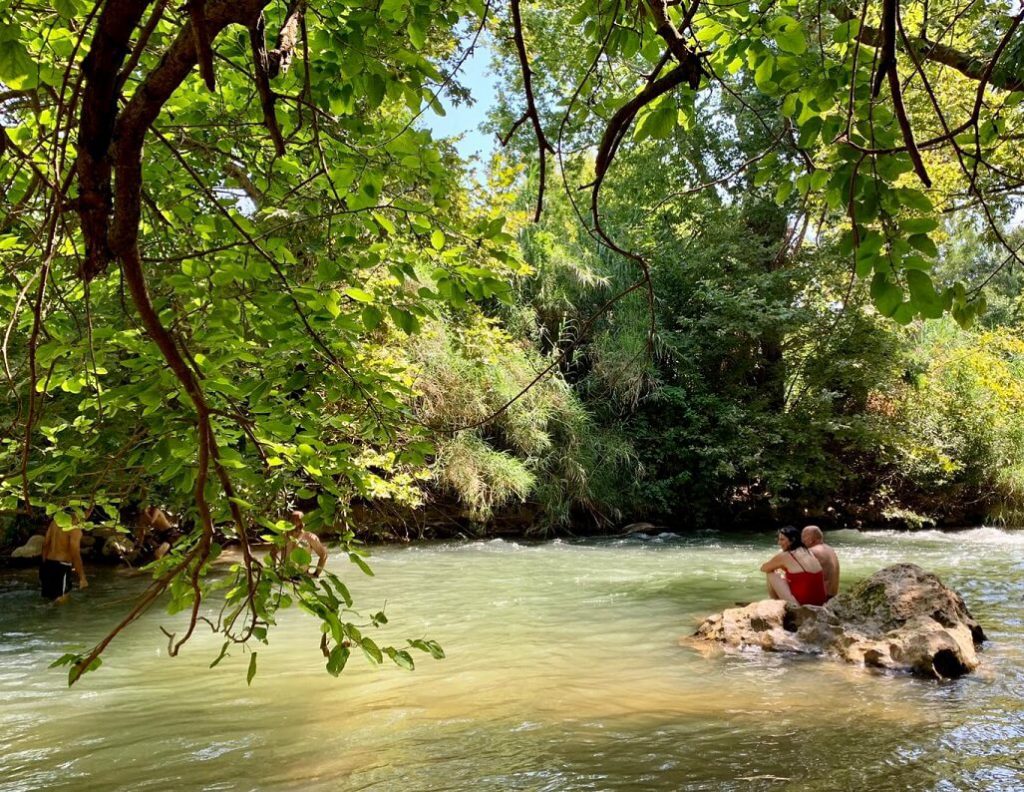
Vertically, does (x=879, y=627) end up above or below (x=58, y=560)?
below

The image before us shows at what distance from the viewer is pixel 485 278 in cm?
235

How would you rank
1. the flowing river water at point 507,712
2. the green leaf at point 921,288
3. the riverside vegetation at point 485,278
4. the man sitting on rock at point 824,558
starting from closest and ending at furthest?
the green leaf at point 921,288 → the riverside vegetation at point 485,278 → the flowing river water at point 507,712 → the man sitting on rock at point 824,558

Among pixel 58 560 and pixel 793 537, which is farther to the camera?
pixel 58 560

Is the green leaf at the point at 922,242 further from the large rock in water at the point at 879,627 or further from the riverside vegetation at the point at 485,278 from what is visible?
the large rock in water at the point at 879,627

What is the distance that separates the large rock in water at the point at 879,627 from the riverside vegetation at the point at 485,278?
2517mm

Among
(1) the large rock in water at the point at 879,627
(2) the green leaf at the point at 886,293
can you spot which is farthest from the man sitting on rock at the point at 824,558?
(2) the green leaf at the point at 886,293

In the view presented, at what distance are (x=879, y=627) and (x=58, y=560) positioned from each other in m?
8.34

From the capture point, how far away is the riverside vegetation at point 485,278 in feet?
4.96

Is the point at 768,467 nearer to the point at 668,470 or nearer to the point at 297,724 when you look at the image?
the point at 668,470

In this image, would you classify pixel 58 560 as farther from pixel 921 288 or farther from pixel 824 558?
pixel 921 288

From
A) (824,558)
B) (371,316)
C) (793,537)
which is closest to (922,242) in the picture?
(371,316)

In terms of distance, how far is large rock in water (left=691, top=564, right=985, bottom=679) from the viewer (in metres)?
5.43

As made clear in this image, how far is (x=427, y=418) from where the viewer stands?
1327 cm

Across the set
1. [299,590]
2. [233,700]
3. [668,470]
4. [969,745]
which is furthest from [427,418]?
[299,590]
